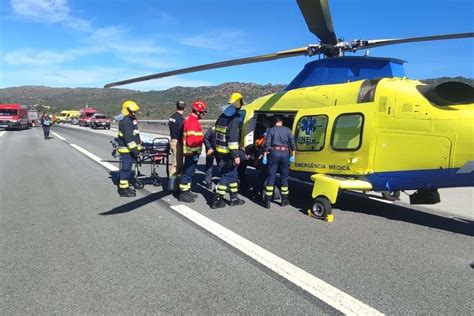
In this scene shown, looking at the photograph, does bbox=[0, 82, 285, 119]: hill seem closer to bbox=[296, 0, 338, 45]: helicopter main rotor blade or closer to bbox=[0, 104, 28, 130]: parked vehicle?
bbox=[0, 104, 28, 130]: parked vehicle

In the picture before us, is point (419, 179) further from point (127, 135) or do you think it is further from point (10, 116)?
point (10, 116)

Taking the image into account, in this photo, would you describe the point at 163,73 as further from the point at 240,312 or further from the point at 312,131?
the point at 240,312

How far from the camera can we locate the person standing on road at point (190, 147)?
819 cm

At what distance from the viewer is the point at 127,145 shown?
8.86 m

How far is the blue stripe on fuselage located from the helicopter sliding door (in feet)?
1.05

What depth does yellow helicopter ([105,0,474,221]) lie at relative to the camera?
20.0 feet

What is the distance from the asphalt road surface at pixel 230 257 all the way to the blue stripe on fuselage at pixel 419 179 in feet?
1.98

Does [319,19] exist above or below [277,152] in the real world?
above

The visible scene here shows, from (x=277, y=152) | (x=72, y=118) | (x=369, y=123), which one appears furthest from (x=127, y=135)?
(x=72, y=118)

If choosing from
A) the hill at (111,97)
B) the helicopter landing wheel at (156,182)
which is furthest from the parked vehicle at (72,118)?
the helicopter landing wheel at (156,182)

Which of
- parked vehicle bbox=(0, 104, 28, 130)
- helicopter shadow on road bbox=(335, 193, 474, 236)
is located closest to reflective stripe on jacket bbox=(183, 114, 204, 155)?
helicopter shadow on road bbox=(335, 193, 474, 236)

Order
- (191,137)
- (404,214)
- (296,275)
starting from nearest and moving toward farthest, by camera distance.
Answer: (296,275)
(404,214)
(191,137)

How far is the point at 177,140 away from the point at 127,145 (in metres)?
1.11

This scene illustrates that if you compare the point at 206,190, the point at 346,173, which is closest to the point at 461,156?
the point at 346,173
